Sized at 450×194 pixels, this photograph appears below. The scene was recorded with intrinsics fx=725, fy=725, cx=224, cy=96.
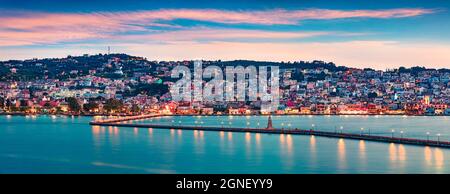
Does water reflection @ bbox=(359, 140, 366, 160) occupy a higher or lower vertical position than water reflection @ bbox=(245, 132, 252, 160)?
higher

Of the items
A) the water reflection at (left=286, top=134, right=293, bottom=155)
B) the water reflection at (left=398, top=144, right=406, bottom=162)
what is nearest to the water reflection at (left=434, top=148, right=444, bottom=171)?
the water reflection at (left=398, top=144, right=406, bottom=162)

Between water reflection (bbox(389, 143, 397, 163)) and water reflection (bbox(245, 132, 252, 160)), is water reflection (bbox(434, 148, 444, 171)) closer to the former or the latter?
water reflection (bbox(389, 143, 397, 163))

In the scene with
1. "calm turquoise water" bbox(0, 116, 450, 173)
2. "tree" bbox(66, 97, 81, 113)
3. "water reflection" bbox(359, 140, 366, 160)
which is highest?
"tree" bbox(66, 97, 81, 113)

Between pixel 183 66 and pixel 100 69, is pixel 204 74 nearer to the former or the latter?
pixel 183 66

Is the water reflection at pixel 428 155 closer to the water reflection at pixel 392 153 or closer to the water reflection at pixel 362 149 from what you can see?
the water reflection at pixel 392 153

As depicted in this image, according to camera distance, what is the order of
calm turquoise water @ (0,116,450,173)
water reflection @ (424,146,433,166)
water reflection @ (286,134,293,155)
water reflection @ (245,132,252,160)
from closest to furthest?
A: 1. calm turquoise water @ (0,116,450,173)
2. water reflection @ (424,146,433,166)
3. water reflection @ (245,132,252,160)
4. water reflection @ (286,134,293,155)

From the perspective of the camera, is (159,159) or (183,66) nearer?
(159,159)

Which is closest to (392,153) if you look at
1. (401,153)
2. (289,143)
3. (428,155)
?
(401,153)

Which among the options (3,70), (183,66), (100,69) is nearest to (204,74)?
(183,66)

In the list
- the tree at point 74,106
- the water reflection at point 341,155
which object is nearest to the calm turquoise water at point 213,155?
the water reflection at point 341,155
